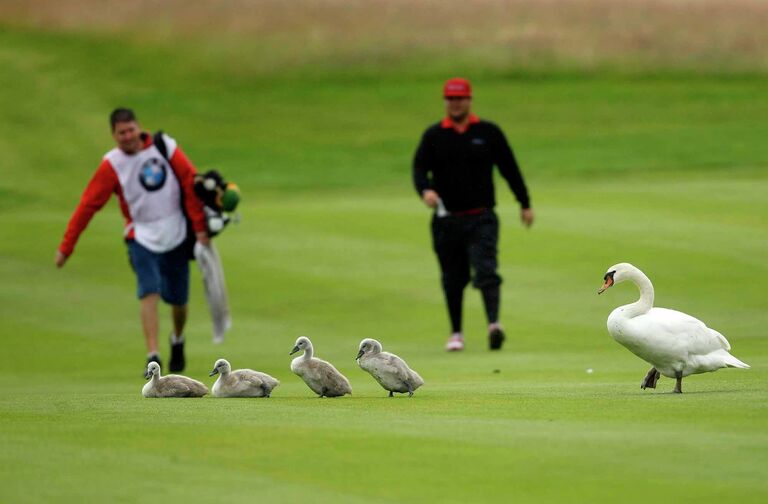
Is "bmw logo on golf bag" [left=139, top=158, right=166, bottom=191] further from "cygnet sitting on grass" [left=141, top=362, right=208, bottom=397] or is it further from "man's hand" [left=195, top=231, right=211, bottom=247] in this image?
"cygnet sitting on grass" [left=141, top=362, right=208, bottom=397]

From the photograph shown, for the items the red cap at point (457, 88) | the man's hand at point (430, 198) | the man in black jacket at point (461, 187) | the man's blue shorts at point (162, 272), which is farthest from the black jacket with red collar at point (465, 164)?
the man's blue shorts at point (162, 272)

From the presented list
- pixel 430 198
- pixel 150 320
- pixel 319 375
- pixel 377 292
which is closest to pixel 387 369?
pixel 319 375

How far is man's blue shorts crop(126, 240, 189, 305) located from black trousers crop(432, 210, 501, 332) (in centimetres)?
236

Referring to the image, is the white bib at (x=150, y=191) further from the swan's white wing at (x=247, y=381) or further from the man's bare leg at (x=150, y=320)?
the swan's white wing at (x=247, y=381)

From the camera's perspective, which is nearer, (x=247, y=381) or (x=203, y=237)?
(x=247, y=381)

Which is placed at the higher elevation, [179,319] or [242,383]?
[179,319]

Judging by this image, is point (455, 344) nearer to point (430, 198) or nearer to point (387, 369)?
point (430, 198)

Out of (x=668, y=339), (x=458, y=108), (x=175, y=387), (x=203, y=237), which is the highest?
(x=458, y=108)

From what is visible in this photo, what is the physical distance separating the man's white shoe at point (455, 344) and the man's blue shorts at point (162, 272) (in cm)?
229

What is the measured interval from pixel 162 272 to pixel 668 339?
6.32 metres

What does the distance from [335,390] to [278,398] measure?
0.37 m

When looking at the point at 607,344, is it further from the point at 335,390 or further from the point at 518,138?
the point at 518,138

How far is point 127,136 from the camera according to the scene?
1452 centimetres

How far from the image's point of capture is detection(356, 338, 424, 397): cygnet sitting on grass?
10.3 m
